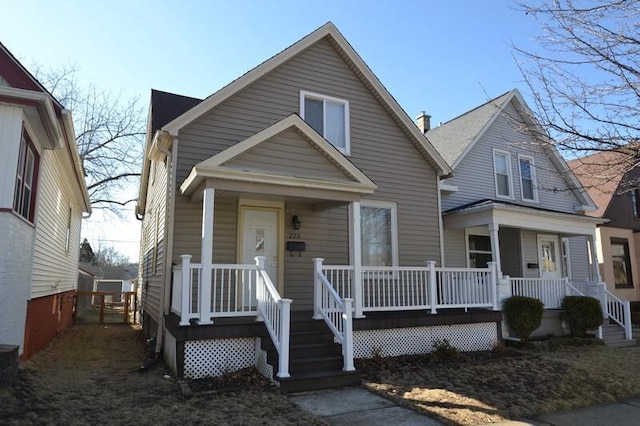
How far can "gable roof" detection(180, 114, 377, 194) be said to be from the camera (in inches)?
294

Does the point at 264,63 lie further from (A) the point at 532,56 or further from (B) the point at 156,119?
(A) the point at 532,56

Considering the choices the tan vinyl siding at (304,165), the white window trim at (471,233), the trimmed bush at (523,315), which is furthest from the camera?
the white window trim at (471,233)

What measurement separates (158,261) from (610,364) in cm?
971

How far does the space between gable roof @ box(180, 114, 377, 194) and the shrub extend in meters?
3.38

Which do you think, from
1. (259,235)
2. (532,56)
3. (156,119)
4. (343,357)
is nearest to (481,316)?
(343,357)

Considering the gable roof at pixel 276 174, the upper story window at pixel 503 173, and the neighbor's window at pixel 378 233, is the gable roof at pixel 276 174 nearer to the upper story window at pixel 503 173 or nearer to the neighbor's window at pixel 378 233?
the neighbor's window at pixel 378 233

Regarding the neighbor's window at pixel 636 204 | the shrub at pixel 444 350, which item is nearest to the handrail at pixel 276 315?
the shrub at pixel 444 350

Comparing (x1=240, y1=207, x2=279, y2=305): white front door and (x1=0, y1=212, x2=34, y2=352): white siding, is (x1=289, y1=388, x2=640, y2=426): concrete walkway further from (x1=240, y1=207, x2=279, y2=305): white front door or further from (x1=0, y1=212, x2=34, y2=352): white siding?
(x1=0, y1=212, x2=34, y2=352): white siding

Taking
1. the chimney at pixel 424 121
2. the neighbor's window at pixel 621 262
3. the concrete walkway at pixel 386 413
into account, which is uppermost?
the chimney at pixel 424 121

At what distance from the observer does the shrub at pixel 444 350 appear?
8.95 meters

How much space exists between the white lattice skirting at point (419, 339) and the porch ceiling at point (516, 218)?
9.57ft

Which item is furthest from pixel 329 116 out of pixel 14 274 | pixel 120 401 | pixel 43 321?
pixel 43 321

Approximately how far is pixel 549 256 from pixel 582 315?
12.4 feet

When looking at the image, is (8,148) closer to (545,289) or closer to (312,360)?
(312,360)
